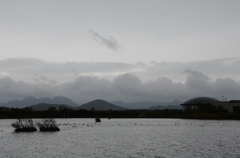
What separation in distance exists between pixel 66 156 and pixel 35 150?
9366mm

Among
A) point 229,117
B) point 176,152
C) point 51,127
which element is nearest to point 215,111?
point 229,117

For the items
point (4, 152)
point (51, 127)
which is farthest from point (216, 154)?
point (51, 127)

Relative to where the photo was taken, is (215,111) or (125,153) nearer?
(125,153)

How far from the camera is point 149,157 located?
43.2 meters

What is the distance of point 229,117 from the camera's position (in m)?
183

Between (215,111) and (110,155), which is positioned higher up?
(215,111)

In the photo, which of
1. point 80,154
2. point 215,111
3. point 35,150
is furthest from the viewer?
point 215,111

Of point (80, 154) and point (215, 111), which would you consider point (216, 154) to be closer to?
point (80, 154)

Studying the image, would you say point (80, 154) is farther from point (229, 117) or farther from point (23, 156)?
point (229, 117)

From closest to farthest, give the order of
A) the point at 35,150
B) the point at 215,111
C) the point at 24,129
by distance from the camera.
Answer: the point at 35,150, the point at 24,129, the point at 215,111

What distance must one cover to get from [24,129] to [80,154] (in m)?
48.8

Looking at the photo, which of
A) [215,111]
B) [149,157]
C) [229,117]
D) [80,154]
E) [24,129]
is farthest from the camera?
[215,111]

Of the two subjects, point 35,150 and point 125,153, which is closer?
point 125,153

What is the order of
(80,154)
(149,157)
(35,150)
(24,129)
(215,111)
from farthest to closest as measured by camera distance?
(215,111) → (24,129) → (35,150) → (80,154) → (149,157)
